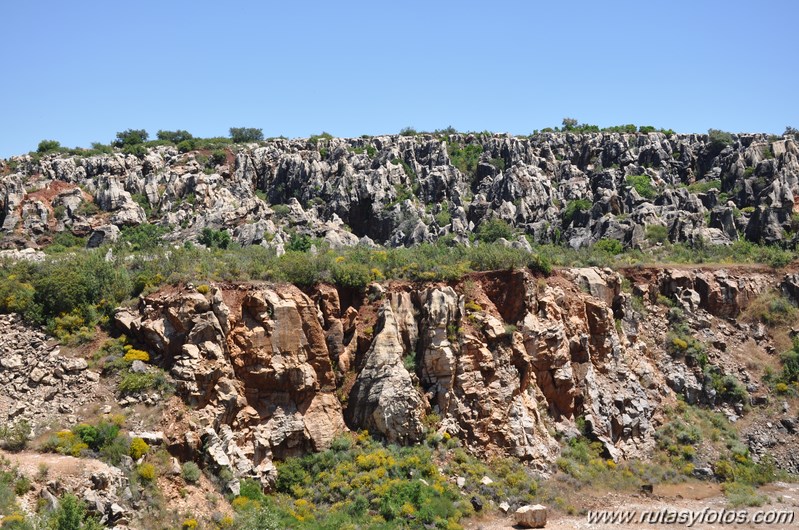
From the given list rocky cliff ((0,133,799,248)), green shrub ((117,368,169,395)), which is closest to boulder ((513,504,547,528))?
green shrub ((117,368,169,395))

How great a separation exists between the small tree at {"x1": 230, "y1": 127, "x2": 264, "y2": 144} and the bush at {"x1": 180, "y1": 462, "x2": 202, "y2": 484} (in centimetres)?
6696

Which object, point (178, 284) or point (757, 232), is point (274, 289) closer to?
point (178, 284)

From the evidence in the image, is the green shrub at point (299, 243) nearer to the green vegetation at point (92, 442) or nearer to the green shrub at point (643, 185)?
the green vegetation at point (92, 442)

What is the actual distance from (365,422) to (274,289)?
766cm

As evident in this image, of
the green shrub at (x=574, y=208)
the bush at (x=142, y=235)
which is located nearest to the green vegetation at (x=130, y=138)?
the bush at (x=142, y=235)

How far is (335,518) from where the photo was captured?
2992 centimetres

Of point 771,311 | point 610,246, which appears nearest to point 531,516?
point 771,311

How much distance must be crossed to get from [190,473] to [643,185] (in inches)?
2191

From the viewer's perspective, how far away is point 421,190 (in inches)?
2896

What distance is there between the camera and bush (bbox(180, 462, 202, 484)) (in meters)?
28.3

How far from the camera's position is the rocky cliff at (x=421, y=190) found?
201 feet

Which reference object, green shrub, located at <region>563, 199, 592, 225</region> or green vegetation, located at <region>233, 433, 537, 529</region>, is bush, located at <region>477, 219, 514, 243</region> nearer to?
green shrub, located at <region>563, 199, 592, 225</region>

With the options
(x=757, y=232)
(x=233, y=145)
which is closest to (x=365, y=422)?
(x=757, y=232)

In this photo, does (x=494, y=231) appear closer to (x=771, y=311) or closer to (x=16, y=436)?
(x=771, y=311)
